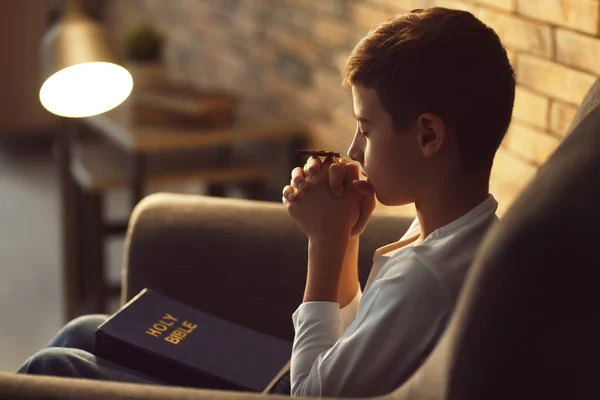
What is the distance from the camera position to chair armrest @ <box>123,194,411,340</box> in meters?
1.46

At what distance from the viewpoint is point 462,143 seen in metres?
1.02

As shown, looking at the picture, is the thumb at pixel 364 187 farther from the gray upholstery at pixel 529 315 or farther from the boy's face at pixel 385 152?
the gray upholstery at pixel 529 315

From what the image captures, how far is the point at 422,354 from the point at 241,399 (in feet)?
0.68

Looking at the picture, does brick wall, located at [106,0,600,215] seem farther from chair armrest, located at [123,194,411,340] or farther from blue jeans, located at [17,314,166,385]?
blue jeans, located at [17,314,166,385]

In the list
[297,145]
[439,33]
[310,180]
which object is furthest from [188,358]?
[297,145]

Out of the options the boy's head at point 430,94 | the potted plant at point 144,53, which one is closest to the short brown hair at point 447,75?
the boy's head at point 430,94

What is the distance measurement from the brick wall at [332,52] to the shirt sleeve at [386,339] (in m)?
0.65

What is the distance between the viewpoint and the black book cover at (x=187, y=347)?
120 centimetres

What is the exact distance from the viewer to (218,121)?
2566 mm

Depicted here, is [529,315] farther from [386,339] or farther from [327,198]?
[327,198]

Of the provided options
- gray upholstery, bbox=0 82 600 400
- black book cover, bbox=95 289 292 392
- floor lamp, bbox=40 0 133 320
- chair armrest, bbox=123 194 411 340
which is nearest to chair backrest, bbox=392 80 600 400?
gray upholstery, bbox=0 82 600 400

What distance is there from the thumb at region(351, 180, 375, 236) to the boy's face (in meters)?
0.05

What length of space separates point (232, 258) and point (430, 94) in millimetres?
587

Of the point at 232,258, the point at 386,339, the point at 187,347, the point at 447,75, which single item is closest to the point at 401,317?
the point at 386,339
